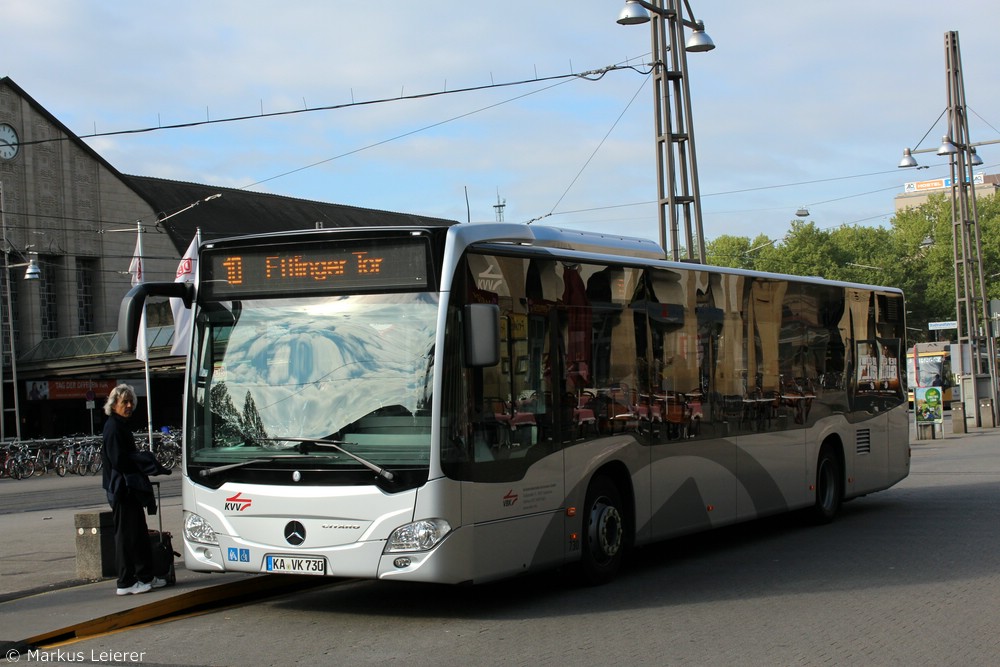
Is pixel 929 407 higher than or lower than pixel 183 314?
lower

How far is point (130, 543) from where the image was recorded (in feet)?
32.2

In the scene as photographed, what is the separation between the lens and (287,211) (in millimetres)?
74750

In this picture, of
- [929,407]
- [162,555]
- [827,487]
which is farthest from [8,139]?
[162,555]

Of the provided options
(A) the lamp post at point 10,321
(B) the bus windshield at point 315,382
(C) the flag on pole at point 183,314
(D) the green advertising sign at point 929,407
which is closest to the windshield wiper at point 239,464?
(B) the bus windshield at point 315,382

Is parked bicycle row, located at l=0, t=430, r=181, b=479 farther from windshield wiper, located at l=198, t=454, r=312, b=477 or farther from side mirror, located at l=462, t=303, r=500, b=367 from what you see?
side mirror, located at l=462, t=303, r=500, b=367

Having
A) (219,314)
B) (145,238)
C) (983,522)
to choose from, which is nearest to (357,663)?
(219,314)

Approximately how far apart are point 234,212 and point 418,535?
6535 cm

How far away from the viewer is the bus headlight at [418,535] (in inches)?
330

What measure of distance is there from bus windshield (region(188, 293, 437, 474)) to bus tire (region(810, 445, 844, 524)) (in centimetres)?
750

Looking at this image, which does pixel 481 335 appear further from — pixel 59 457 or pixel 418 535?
pixel 59 457

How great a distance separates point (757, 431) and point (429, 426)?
560 cm

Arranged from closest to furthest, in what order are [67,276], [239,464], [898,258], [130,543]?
[239,464], [130,543], [67,276], [898,258]

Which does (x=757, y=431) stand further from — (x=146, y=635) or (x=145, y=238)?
(x=145, y=238)

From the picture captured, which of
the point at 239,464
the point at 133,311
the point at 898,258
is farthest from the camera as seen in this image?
the point at 898,258
